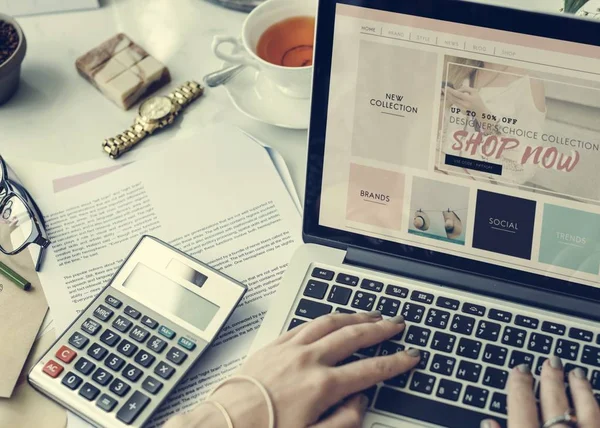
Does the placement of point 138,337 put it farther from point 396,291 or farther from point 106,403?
point 396,291

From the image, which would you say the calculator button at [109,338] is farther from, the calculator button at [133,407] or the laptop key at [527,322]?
the laptop key at [527,322]

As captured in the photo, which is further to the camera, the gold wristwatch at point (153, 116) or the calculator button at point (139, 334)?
the gold wristwatch at point (153, 116)

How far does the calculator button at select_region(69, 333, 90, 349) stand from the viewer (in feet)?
1.85

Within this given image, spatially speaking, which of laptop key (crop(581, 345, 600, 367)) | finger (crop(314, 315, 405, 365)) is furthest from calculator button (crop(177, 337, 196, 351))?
laptop key (crop(581, 345, 600, 367))

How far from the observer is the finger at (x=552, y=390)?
0.50 m

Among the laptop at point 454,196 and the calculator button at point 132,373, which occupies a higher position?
the laptop at point 454,196

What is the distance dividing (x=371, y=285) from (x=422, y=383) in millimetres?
94

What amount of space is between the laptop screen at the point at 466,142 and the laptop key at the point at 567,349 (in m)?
0.05

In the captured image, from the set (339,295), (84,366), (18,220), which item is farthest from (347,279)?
(18,220)

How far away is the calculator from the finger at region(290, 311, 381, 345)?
0.07 meters

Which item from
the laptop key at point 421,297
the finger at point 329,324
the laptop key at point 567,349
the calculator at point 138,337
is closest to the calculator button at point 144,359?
the calculator at point 138,337

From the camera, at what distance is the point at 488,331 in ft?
1.80

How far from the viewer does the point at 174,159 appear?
723 millimetres

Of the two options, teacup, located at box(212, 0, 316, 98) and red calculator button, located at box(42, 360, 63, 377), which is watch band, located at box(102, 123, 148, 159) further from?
red calculator button, located at box(42, 360, 63, 377)
